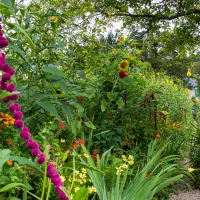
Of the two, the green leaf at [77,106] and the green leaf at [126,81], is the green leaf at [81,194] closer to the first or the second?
the green leaf at [77,106]

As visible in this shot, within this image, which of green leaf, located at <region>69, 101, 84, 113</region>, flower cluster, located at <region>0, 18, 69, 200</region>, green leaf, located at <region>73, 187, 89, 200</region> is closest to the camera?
flower cluster, located at <region>0, 18, 69, 200</region>

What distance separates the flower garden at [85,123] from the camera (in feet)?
4.83

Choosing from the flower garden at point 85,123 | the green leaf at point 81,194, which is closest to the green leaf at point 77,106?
the flower garden at point 85,123

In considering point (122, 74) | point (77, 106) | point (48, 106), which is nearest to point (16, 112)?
point (48, 106)

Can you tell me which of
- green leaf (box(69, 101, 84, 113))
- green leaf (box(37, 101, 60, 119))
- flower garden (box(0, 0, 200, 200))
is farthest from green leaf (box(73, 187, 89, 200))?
green leaf (box(69, 101, 84, 113))

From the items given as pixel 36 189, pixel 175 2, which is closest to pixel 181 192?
pixel 36 189

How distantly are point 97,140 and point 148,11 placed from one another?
421 cm

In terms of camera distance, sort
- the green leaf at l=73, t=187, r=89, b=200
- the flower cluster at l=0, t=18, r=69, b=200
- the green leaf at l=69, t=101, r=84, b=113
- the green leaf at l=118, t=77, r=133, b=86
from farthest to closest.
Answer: the green leaf at l=118, t=77, r=133, b=86 < the green leaf at l=69, t=101, r=84, b=113 < the green leaf at l=73, t=187, r=89, b=200 < the flower cluster at l=0, t=18, r=69, b=200

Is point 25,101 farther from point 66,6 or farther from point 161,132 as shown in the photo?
point 66,6

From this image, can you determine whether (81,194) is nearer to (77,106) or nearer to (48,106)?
(48,106)

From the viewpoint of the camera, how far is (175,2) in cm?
578

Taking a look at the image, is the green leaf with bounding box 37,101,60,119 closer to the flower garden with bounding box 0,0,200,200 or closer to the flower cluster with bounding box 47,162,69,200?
the flower garden with bounding box 0,0,200,200

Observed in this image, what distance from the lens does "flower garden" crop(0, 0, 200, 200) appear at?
1.47m

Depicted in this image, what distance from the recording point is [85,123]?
1.91 m
